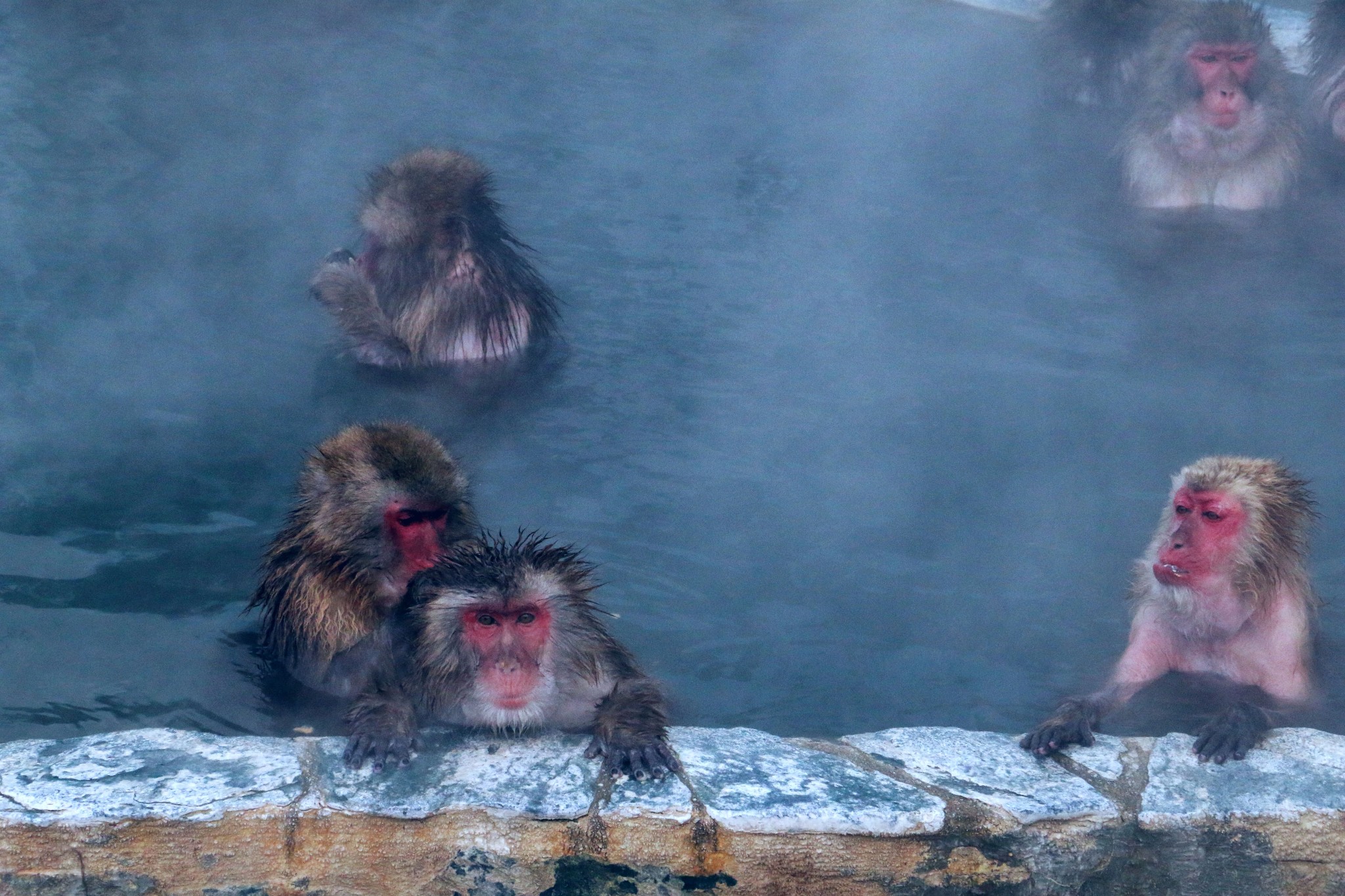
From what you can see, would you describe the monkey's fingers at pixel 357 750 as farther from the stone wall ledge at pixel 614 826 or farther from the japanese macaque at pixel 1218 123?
the japanese macaque at pixel 1218 123

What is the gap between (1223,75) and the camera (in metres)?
7.25

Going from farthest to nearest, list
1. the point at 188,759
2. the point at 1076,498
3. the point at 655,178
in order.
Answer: the point at 655,178 → the point at 1076,498 → the point at 188,759

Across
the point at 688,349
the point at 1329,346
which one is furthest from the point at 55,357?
the point at 1329,346

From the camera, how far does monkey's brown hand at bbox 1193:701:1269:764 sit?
341 centimetres

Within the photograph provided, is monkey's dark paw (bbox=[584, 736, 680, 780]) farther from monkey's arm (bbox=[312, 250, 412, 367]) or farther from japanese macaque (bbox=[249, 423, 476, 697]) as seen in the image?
monkey's arm (bbox=[312, 250, 412, 367])

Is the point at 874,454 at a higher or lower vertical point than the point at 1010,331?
lower

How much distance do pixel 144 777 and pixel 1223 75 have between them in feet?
20.4

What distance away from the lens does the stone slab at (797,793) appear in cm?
306

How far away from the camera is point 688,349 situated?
5938 mm

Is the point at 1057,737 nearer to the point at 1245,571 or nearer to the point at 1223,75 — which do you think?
the point at 1245,571

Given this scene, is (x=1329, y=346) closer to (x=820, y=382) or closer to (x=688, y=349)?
(x=820, y=382)

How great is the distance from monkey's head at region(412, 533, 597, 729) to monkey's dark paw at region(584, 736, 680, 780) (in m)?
0.26

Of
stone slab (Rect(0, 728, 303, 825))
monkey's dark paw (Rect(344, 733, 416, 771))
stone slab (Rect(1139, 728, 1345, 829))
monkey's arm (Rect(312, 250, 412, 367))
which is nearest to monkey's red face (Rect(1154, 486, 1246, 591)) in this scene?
stone slab (Rect(1139, 728, 1345, 829))

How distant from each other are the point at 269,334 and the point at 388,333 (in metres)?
0.50
